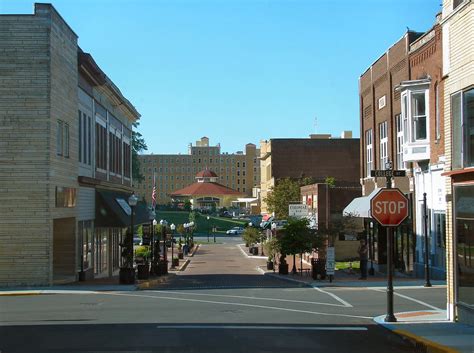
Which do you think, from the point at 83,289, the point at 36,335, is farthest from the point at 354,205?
the point at 36,335

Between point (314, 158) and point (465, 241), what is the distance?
81.6 meters

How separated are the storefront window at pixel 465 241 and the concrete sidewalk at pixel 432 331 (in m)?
0.72

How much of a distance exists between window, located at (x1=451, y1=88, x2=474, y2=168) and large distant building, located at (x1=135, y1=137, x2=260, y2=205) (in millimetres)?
173862

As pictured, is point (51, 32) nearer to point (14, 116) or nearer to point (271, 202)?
point (14, 116)

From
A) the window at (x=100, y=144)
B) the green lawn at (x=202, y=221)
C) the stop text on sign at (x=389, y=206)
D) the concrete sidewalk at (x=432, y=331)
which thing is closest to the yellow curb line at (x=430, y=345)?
the concrete sidewalk at (x=432, y=331)

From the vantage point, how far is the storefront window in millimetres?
14094

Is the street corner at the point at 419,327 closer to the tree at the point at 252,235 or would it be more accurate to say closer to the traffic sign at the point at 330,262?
the traffic sign at the point at 330,262

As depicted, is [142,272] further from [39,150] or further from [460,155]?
[460,155]

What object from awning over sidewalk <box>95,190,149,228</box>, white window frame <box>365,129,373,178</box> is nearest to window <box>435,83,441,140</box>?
white window frame <box>365,129,373,178</box>

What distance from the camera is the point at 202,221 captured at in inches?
5212

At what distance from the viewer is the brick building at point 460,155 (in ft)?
46.8

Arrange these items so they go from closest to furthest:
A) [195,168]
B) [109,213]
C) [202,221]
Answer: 1. [109,213]
2. [202,221]
3. [195,168]

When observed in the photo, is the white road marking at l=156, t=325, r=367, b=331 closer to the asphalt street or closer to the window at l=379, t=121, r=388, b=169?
the asphalt street

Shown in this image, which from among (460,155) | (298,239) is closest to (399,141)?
(298,239)
